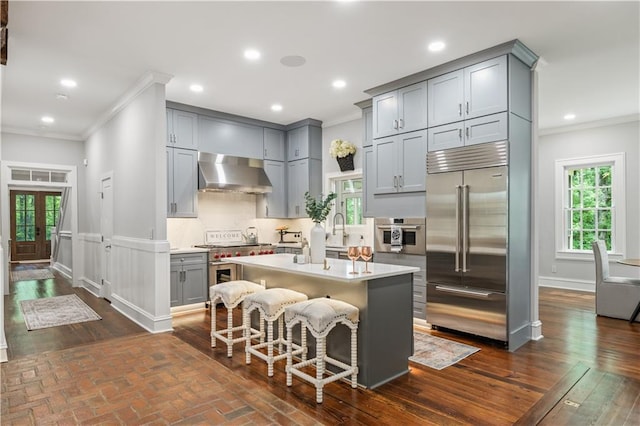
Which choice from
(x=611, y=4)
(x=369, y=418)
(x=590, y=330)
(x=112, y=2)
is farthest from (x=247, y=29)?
(x=590, y=330)

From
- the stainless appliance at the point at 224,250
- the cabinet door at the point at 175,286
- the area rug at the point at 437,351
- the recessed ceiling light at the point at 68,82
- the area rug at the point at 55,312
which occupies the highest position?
the recessed ceiling light at the point at 68,82

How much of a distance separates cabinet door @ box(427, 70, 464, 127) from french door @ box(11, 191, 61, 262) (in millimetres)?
11859

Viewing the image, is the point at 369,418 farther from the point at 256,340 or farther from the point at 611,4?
the point at 611,4

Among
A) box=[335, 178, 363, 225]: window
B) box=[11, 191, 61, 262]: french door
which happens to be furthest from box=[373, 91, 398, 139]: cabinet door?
box=[11, 191, 61, 262]: french door

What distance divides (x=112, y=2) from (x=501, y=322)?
171 inches

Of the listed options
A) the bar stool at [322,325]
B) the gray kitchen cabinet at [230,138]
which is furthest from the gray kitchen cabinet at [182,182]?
the bar stool at [322,325]

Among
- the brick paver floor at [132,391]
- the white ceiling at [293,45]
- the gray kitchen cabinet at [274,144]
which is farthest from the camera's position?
the gray kitchen cabinet at [274,144]

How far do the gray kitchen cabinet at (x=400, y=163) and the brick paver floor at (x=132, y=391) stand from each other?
9.20 ft

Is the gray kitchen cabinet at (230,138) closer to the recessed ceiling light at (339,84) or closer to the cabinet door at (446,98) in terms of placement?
the recessed ceiling light at (339,84)

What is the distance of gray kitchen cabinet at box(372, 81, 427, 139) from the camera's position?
14.7 ft

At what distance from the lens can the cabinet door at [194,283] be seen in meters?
5.37

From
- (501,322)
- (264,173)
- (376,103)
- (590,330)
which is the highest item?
(376,103)

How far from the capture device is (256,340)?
13.1 ft

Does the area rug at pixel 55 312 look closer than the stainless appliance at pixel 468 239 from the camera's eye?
No
